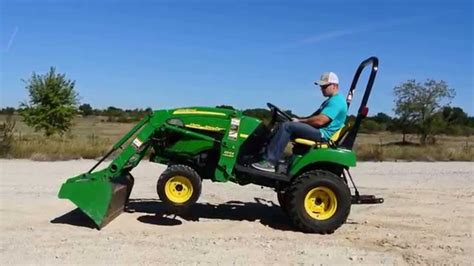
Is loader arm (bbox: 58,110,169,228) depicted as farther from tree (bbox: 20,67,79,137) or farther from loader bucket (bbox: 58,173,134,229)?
tree (bbox: 20,67,79,137)

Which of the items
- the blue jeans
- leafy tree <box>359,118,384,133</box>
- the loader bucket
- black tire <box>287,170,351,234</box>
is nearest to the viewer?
the loader bucket

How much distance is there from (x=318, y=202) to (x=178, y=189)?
1.76m

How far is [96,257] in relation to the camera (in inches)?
227

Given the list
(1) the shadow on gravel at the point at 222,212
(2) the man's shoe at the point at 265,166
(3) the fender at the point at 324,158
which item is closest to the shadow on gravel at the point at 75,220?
(1) the shadow on gravel at the point at 222,212

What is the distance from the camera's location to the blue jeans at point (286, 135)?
24.1 feet

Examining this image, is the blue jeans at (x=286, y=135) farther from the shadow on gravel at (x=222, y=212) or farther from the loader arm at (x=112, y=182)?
the loader arm at (x=112, y=182)

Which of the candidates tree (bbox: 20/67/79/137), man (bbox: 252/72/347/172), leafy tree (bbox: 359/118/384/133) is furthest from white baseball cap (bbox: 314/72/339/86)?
leafy tree (bbox: 359/118/384/133)

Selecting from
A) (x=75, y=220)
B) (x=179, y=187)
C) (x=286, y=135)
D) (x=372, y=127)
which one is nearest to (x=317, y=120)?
(x=286, y=135)

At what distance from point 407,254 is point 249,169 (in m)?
2.22

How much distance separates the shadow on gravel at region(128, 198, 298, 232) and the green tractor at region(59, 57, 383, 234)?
0.30 metres

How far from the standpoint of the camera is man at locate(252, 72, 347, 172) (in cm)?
736

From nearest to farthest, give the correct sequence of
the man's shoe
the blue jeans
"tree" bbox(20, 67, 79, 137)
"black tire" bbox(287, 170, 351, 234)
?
1. "black tire" bbox(287, 170, 351, 234)
2. the blue jeans
3. the man's shoe
4. "tree" bbox(20, 67, 79, 137)

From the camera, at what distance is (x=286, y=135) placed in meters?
7.34

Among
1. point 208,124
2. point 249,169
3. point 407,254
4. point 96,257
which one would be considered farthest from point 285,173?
point 96,257
